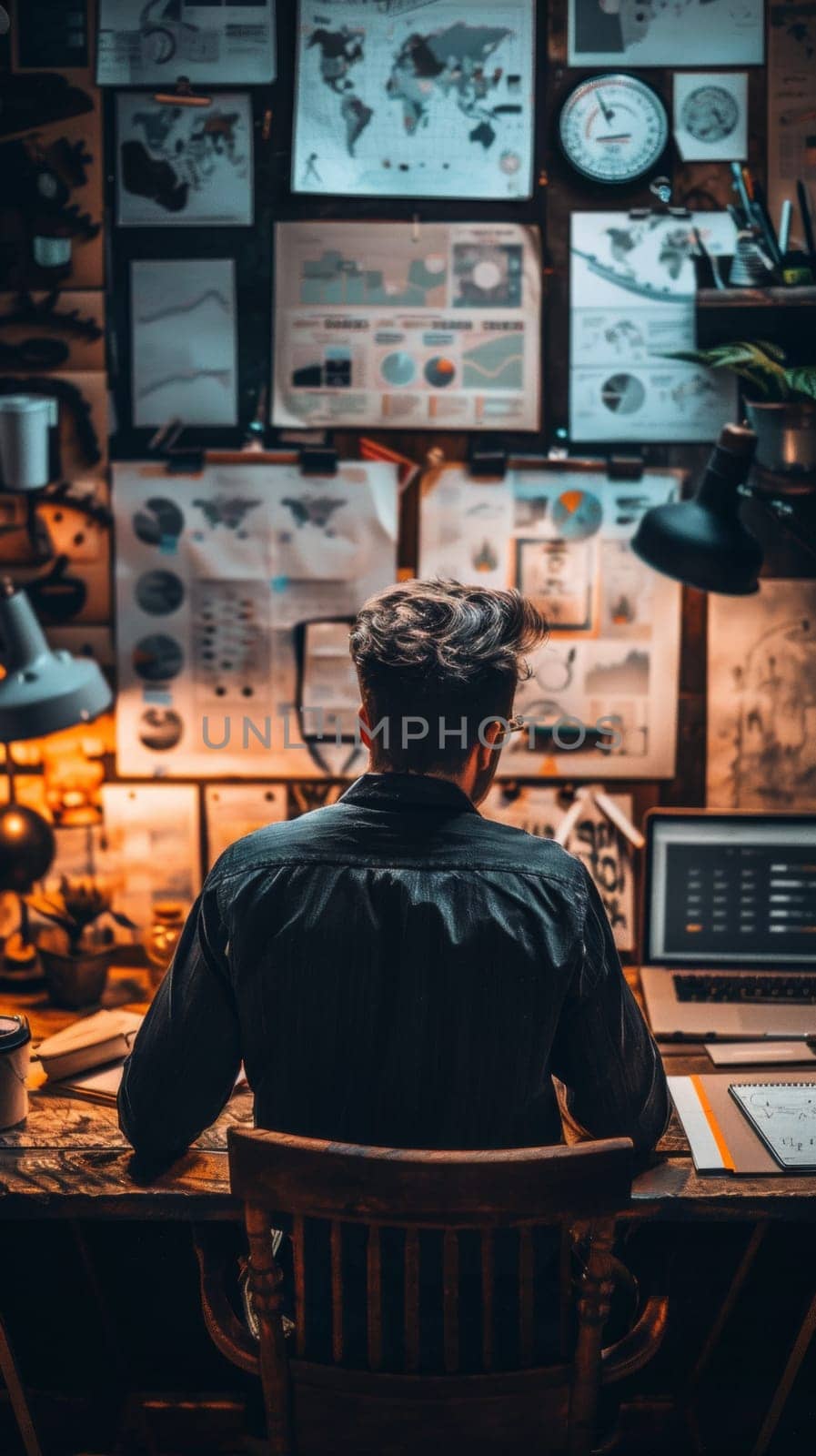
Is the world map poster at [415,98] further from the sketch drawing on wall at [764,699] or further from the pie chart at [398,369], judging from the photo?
the sketch drawing on wall at [764,699]

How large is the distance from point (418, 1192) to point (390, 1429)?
1.16 feet

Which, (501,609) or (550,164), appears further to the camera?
(550,164)

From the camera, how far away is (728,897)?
2449 millimetres

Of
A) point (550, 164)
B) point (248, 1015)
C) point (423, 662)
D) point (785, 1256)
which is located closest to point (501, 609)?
point (423, 662)

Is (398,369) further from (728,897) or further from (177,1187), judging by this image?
(177,1187)

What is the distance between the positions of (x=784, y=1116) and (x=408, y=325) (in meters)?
1.57

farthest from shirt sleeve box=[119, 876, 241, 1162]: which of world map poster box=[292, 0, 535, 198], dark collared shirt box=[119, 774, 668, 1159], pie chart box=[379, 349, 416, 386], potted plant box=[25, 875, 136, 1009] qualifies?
world map poster box=[292, 0, 535, 198]

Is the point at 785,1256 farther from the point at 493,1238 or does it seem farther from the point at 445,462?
the point at 445,462

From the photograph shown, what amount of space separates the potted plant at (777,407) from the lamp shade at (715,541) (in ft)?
0.48

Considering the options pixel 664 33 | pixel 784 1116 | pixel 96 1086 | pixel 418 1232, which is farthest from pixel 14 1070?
pixel 664 33

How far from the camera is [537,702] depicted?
2613mm

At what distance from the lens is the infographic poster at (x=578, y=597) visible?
255 cm

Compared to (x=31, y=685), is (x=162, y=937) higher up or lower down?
lower down

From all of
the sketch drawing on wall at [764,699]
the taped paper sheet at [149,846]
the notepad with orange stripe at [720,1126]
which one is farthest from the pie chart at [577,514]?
the notepad with orange stripe at [720,1126]
